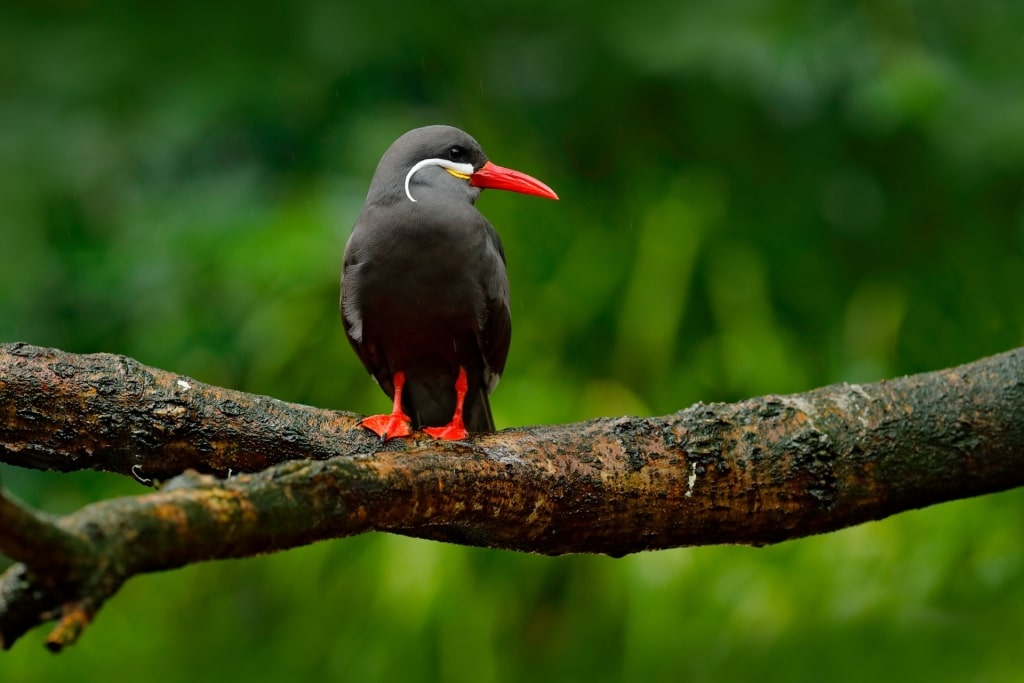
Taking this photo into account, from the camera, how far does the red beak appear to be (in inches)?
145

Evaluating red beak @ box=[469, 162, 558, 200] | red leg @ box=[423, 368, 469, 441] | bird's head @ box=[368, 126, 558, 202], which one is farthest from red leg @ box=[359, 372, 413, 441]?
red beak @ box=[469, 162, 558, 200]

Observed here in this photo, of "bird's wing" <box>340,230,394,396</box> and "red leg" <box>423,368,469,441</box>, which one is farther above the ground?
"bird's wing" <box>340,230,394,396</box>

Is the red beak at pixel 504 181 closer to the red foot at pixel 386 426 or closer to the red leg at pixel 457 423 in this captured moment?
the red leg at pixel 457 423

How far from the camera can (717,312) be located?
574 centimetres

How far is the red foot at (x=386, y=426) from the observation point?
2.95 metres

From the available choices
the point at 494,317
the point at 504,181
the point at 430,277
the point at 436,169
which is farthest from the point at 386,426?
the point at 504,181

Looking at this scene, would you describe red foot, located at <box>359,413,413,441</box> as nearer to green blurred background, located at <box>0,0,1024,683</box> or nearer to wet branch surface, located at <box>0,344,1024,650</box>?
wet branch surface, located at <box>0,344,1024,650</box>

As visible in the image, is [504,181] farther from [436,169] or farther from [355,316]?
[355,316]

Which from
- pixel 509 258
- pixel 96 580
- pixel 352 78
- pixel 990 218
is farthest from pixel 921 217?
pixel 96 580

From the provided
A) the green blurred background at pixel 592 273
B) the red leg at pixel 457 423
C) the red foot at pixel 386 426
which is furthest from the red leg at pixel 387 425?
the green blurred background at pixel 592 273

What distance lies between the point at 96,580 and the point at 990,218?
5421 millimetres

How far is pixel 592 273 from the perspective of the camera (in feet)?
19.0

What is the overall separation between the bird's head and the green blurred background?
1562mm

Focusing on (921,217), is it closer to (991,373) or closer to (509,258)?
(509,258)
